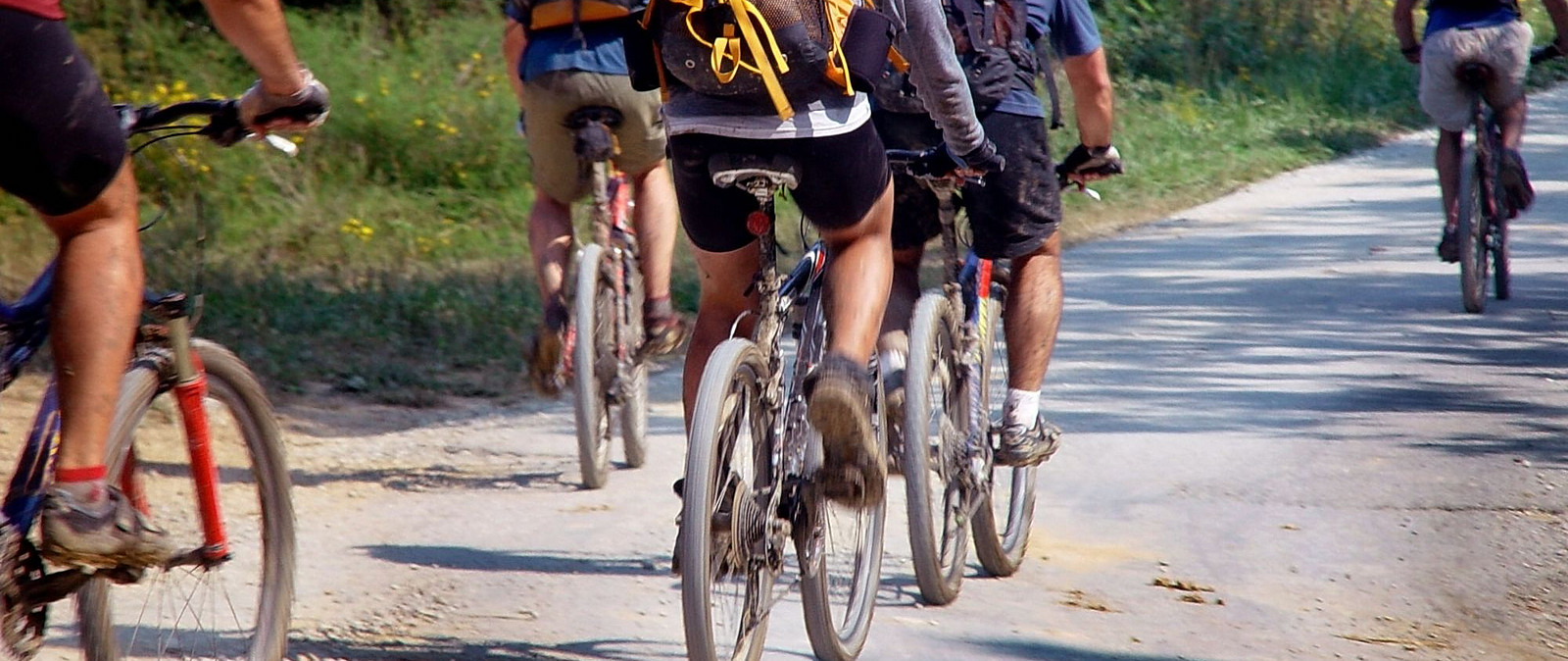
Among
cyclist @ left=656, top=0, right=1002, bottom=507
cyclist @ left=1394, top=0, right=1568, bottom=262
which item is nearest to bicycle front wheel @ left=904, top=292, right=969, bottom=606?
cyclist @ left=656, top=0, right=1002, bottom=507

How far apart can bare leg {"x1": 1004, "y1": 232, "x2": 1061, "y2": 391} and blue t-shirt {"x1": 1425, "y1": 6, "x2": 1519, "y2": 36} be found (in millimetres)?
4416

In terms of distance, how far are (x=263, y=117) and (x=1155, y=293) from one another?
6475mm

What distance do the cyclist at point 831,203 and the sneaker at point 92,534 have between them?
118cm

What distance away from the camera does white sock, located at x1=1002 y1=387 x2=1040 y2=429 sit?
4.68m

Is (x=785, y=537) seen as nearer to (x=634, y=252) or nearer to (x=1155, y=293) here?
(x=634, y=252)

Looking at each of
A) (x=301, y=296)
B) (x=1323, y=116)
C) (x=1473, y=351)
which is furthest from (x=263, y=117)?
(x=1323, y=116)

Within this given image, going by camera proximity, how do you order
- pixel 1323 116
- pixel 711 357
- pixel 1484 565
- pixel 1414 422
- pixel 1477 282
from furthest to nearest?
pixel 1323 116, pixel 1477 282, pixel 1414 422, pixel 1484 565, pixel 711 357

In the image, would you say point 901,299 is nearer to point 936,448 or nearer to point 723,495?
point 936,448

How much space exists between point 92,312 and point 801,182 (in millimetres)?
1373

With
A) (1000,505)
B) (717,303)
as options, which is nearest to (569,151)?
(1000,505)

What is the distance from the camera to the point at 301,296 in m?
8.05

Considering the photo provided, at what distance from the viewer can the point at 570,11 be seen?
215 inches

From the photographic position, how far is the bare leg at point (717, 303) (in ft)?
12.1

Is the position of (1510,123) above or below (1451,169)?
above
